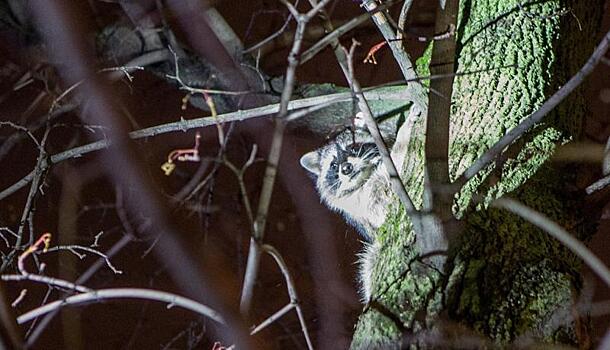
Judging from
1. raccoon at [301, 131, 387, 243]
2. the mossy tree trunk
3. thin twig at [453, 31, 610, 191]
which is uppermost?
thin twig at [453, 31, 610, 191]

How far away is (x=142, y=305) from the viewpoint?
434 cm

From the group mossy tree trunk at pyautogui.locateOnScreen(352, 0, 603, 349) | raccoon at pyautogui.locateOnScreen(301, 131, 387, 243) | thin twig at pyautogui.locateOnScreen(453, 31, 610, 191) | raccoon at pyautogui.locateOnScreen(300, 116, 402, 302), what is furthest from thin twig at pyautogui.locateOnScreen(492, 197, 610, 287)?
raccoon at pyautogui.locateOnScreen(301, 131, 387, 243)

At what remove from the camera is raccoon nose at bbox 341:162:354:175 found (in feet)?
11.3

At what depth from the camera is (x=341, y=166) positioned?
351 cm

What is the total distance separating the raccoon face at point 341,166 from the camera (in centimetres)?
333

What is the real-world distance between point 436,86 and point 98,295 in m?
0.96

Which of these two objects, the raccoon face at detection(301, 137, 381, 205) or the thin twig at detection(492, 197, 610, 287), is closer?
the thin twig at detection(492, 197, 610, 287)

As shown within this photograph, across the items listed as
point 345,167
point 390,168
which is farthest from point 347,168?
point 390,168

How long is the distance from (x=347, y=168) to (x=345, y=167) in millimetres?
12

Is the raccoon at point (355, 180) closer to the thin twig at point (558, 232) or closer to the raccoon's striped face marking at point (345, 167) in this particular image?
the raccoon's striped face marking at point (345, 167)

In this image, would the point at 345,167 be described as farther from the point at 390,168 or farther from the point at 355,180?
the point at 390,168

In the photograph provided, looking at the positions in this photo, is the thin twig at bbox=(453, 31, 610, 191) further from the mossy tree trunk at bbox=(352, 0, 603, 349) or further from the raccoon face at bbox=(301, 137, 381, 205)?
the raccoon face at bbox=(301, 137, 381, 205)

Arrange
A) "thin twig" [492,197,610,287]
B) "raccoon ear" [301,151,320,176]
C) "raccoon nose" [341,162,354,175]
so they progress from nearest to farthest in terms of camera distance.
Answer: "thin twig" [492,197,610,287] → "raccoon nose" [341,162,354,175] → "raccoon ear" [301,151,320,176]

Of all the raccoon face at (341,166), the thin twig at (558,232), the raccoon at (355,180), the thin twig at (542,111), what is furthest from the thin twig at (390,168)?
the raccoon face at (341,166)
